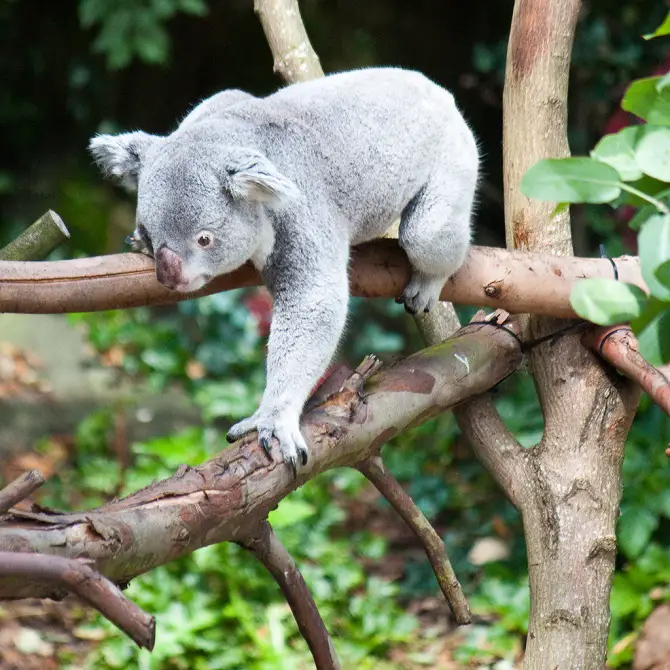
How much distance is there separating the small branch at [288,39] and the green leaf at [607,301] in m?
1.71

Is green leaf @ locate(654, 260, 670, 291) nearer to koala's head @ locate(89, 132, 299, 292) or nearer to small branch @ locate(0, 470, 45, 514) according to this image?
small branch @ locate(0, 470, 45, 514)

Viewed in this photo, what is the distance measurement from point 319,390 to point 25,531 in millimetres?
819

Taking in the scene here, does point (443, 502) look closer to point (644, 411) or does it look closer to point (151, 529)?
point (644, 411)

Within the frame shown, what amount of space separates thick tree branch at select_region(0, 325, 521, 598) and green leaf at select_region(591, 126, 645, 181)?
0.79 metres

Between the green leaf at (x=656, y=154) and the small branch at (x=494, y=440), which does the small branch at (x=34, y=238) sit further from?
the green leaf at (x=656, y=154)

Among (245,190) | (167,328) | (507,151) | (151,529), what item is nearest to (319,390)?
(245,190)

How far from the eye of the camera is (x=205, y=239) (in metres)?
1.68

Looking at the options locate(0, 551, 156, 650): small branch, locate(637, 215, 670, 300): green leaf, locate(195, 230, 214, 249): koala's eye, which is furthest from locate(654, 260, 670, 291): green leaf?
locate(195, 230, 214, 249): koala's eye

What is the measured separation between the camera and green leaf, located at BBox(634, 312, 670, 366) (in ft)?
2.91

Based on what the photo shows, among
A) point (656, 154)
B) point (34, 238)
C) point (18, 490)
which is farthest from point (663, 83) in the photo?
point (34, 238)

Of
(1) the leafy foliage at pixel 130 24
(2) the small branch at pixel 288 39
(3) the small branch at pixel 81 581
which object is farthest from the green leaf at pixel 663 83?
(1) the leafy foliage at pixel 130 24

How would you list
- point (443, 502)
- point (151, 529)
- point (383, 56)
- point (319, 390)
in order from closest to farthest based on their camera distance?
point (151, 529), point (319, 390), point (443, 502), point (383, 56)

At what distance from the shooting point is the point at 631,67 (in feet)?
13.0

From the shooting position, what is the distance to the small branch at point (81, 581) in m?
0.98
